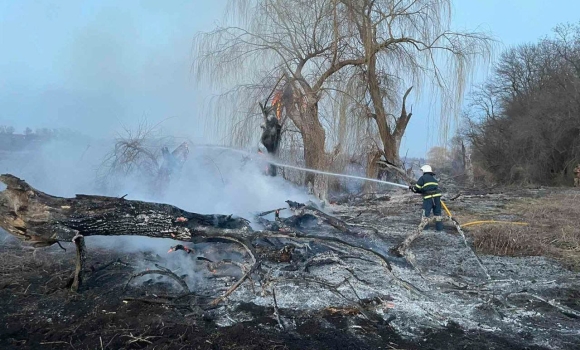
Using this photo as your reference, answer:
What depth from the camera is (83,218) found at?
183 inches

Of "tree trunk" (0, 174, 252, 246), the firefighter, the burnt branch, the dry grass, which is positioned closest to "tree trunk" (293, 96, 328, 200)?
the firefighter

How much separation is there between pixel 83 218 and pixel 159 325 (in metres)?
1.67

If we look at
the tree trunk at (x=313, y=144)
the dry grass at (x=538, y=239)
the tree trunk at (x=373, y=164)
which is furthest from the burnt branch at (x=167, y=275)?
the tree trunk at (x=373, y=164)

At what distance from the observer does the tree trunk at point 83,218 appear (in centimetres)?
460

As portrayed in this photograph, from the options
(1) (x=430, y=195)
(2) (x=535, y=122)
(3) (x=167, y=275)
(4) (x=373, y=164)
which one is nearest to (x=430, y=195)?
(1) (x=430, y=195)

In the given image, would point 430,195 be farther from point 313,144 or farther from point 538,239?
point 313,144

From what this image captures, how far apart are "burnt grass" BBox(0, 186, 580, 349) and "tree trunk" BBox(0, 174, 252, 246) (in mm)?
484

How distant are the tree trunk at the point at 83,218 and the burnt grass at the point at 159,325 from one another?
48cm

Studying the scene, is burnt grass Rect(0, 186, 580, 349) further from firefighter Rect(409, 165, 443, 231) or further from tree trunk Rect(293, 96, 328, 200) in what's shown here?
tree trunk Rect(293, 96, 328, 200)

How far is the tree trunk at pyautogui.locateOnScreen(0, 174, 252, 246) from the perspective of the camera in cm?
460

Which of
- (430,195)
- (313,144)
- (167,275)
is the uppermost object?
(313,144)

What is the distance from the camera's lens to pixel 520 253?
6285 mm

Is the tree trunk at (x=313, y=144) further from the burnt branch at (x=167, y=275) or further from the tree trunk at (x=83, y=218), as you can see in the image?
the burnt branch at (x=167, y=275)

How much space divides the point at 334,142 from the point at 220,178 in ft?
11.5
